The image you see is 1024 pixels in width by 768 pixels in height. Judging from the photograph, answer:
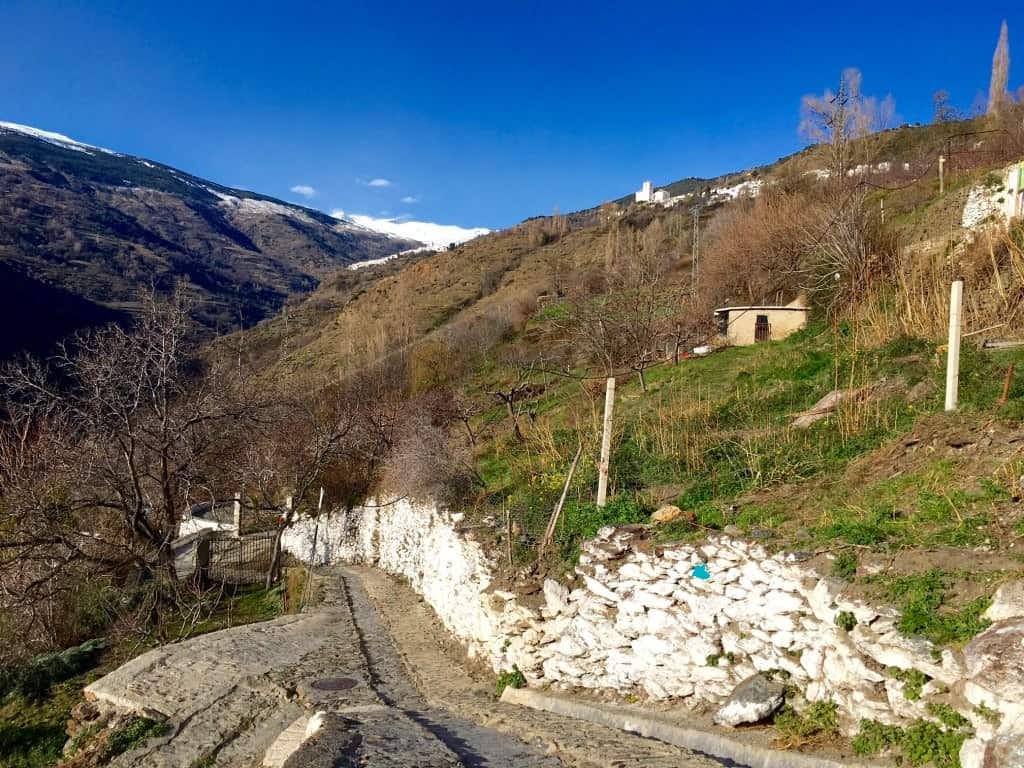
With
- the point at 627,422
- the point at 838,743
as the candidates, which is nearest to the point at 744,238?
the point at 627,422

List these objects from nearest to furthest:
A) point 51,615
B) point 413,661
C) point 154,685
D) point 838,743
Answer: point 838,743 → point 154,685 → point 413,661 → point 51,615

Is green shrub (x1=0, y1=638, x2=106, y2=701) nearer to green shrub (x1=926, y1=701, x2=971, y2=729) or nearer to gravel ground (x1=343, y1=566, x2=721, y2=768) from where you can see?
gravel ground (x1=343, y1=566, x2=721, y2=768)

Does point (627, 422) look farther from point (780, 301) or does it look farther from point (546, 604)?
point (780, 301)

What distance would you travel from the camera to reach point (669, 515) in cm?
730

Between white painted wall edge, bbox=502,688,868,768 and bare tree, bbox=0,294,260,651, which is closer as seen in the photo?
white painted wall edge, bbox=502,688,868,768

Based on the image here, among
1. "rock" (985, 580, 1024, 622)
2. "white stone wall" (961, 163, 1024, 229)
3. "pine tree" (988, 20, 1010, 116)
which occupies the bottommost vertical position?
"rock" (985, 580, 1024, 622)

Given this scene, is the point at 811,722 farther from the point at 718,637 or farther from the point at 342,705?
the point at 342,705

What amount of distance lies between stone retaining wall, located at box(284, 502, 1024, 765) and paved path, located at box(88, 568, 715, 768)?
74 cm

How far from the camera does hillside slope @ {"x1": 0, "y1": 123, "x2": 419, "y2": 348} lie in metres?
86.9

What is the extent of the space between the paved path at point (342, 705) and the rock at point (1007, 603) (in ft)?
7.56

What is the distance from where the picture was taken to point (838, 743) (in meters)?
4.52

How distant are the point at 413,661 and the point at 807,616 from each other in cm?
606

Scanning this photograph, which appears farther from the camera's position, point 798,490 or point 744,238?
point 744,238

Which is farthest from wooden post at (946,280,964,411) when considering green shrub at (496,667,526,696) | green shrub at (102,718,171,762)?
green shrub at (102,718,171,762)
